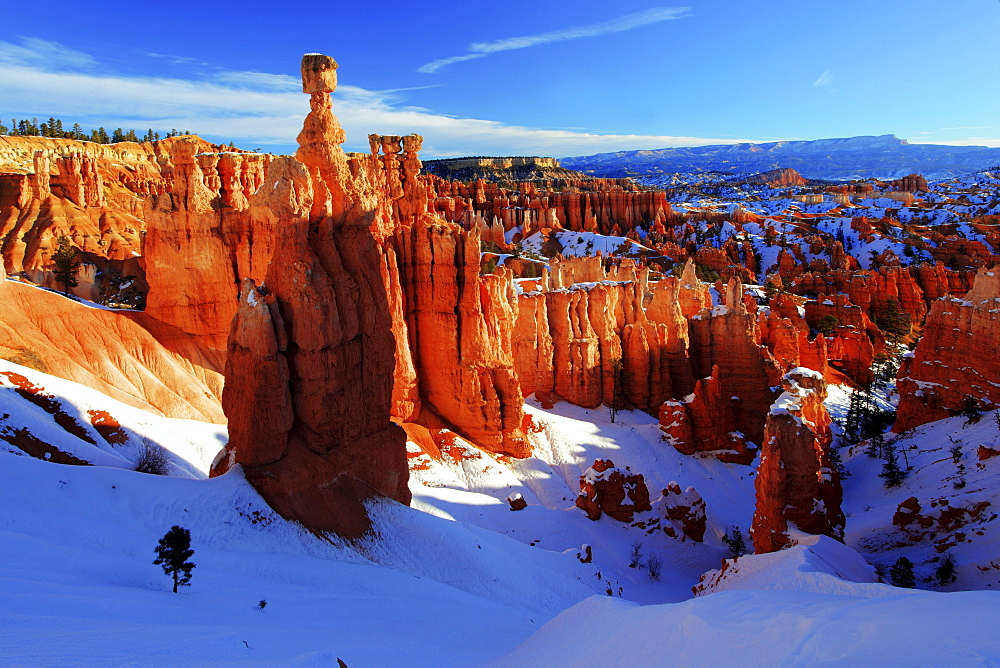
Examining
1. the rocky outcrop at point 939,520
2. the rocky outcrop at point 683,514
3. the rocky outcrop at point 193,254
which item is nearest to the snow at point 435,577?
the rocky outcrop at point 939,520

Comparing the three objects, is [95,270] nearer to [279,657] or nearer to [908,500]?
[279,657]

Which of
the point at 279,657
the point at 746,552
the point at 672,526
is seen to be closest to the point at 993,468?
the point at 746,552

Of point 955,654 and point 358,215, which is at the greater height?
point 358,215

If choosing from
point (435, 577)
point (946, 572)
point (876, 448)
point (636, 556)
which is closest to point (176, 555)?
point (435, 577)

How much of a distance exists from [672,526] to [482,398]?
1034cm

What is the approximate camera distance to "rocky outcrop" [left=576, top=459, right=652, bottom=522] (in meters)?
27.2

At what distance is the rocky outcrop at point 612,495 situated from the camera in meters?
27.2

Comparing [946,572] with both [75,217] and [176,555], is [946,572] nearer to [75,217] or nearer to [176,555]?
[176,555]

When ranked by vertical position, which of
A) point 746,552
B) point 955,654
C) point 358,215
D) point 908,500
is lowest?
point 746,552

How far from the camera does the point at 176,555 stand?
37.5 ft

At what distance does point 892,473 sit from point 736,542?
8837mm

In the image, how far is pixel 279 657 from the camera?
9.34 m

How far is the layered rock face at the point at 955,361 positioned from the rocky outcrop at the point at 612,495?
18.3 m

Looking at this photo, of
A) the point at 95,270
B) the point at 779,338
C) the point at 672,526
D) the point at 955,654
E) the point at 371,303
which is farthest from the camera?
the point at 95,270
